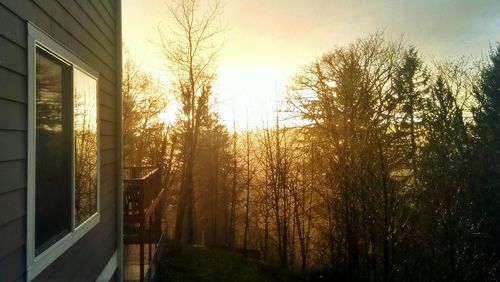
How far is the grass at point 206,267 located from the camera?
1025 cm

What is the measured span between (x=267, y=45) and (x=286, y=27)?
68.4 inches

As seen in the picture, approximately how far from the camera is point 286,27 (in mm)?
10953

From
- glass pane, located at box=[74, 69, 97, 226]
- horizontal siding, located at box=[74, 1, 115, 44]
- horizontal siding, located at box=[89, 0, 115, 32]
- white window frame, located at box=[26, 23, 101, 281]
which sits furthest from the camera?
horizontal siding, located at box=[89, 0, 115, 32]

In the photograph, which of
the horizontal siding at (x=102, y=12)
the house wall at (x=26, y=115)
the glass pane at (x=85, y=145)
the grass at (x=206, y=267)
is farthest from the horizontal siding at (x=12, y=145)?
the grass at (x=206, y=267)

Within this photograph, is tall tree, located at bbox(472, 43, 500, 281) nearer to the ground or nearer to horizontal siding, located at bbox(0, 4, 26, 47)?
the ground

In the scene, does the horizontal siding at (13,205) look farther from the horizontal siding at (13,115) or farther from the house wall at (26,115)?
the horizontal siding at (13,115)

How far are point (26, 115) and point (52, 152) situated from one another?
0.58 metres

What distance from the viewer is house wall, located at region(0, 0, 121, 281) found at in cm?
184

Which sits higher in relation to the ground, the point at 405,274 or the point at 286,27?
the point at 286,27

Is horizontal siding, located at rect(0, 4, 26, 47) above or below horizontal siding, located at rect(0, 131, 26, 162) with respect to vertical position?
above

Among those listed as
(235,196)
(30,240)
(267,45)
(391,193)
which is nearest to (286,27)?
(267,45)

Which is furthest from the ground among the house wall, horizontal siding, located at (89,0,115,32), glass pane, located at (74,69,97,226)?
horizontal siding, located at (89,0,115,32)

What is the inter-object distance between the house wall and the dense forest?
7.27m

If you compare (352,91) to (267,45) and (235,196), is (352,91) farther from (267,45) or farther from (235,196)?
(235,196)
